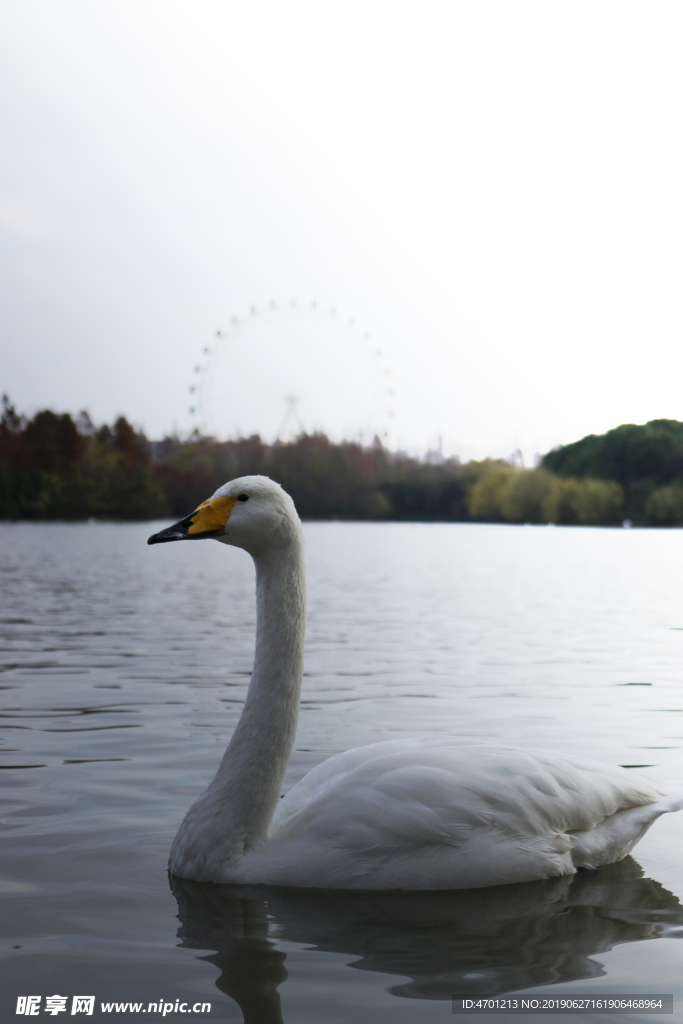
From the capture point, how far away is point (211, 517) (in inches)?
180

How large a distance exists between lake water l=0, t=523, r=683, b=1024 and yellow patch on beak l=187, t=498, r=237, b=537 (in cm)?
149

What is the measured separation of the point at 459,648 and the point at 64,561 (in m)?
21.2

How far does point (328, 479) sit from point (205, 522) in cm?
9349

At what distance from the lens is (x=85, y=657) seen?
12.0 metres

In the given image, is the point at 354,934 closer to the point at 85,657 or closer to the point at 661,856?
the point at 661,856

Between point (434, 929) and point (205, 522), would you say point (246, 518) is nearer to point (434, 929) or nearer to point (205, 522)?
point (205, 522)

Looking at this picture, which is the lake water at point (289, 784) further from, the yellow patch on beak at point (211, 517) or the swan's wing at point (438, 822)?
the yellow patch on beak at point (211, 517)

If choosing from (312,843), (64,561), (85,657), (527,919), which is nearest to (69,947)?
(312,843)

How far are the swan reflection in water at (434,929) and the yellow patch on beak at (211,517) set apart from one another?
148cm

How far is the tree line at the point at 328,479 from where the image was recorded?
288 ft

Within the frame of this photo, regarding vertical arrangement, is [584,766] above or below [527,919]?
above

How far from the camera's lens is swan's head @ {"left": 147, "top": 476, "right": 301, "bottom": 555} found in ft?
15.0

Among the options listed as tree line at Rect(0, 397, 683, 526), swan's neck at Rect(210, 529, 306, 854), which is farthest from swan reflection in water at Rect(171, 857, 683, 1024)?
tree line at Rect(0, 397, 683, 526)

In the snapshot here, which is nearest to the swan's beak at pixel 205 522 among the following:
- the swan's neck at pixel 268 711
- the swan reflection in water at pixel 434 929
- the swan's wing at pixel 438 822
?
the swan's neck at pixel 268 711
